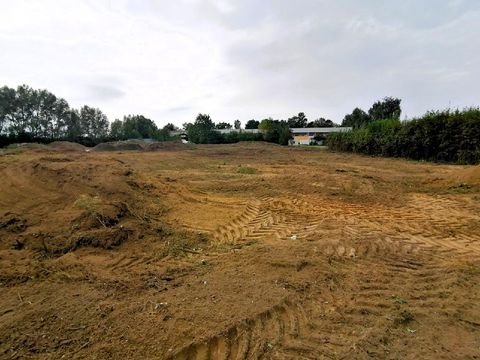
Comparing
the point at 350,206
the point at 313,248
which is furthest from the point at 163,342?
the point at 350,206

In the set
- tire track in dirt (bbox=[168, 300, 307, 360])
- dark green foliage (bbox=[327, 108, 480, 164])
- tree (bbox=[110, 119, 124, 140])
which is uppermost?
tree (bbox=[110, 119, 124, 140])

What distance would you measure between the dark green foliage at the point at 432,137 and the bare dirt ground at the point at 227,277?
10.4 meters

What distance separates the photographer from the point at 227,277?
11.7 feet

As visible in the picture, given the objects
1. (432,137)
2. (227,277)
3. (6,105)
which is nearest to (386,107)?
(432,137)

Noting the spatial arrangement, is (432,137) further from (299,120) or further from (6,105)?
(299,120)

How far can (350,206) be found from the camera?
7.23 meters

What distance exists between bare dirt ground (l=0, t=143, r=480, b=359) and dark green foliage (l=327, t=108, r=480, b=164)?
1044 cm

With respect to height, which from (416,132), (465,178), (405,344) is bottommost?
(405,344)

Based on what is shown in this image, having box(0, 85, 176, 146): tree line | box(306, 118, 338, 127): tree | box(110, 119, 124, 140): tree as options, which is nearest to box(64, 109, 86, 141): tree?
box(0, 85, 176, 146): tree line

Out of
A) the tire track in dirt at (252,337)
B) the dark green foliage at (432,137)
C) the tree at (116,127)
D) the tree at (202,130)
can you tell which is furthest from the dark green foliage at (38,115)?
the tire track in dirt at (252,337)

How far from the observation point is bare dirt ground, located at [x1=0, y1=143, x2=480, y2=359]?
2494 millimetres

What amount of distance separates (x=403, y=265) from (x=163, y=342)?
10.1ft

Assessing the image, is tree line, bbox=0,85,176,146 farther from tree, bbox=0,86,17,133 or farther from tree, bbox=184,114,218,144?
tree, bbox=184,114,218,144

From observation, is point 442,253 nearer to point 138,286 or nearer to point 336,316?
point 336,316
